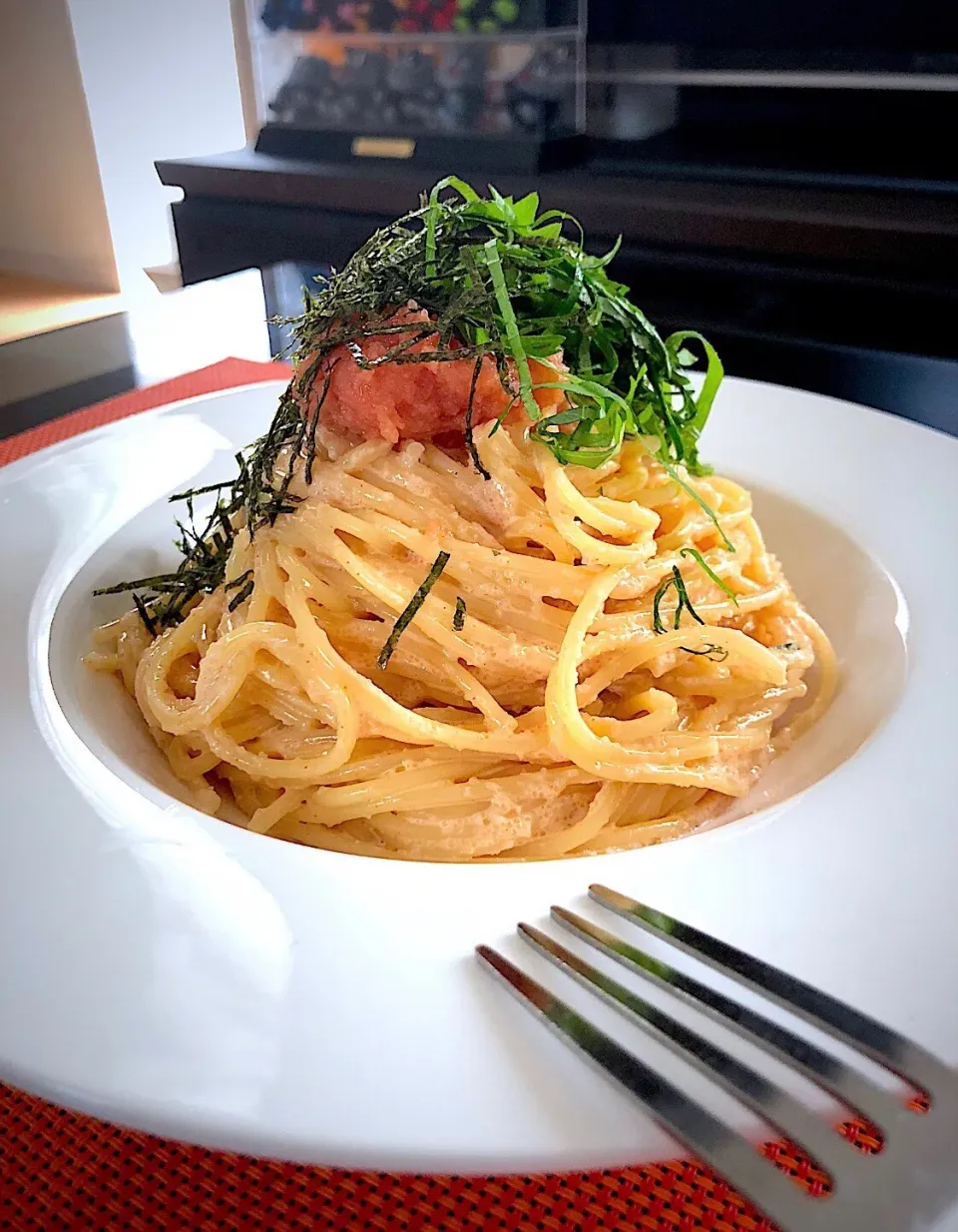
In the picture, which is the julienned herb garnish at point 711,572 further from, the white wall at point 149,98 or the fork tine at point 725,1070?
the white wall at point 149,98

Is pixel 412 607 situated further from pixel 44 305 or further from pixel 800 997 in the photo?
pixel 44 305

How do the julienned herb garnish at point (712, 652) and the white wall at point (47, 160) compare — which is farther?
the white wall at point (47, 160)

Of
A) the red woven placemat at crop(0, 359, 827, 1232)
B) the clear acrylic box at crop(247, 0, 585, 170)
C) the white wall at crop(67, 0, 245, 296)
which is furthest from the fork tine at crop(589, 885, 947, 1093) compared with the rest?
the white wall at crop(67, 0, 245, 296)

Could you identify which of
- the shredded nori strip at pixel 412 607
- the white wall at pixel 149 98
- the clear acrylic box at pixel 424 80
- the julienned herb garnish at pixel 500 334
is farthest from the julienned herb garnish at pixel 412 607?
the white wall at pixel 149 98

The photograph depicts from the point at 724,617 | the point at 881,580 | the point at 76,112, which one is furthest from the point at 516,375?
the point at 76,112

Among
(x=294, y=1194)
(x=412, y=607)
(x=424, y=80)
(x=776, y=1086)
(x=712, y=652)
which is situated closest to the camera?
(x=776, y=1086)

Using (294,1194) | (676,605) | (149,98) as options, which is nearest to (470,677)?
(676,605)

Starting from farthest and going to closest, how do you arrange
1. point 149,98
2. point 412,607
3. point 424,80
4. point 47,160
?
point 47,160
point 149,98
point 424,80
point 412,607
